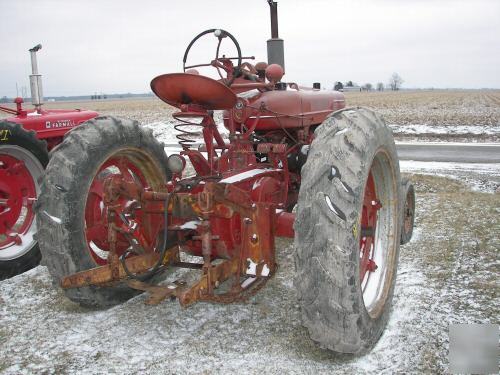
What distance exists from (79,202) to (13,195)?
1.80 m

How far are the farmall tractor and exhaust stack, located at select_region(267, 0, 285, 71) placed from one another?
55.5 inches

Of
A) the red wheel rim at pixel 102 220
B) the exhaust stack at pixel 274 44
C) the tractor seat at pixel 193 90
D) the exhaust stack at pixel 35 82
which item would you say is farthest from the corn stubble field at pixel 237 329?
the exhaust stack at pixel 274 44

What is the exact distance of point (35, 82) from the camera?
5.82m

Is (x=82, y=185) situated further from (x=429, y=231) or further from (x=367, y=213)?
(x=429, y=231)

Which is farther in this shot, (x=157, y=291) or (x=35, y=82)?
(x=35, y=82)

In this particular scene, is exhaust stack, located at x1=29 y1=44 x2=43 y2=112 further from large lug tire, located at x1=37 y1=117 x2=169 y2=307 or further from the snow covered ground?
large lug tire, located at x1=37 y1=117 x2=169 y2=307

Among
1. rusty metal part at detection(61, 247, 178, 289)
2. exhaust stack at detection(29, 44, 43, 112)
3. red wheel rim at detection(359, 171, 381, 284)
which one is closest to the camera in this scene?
rusty metal part at detection(61, 247, 178, 289)

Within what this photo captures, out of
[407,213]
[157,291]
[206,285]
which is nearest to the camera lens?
[206,285]

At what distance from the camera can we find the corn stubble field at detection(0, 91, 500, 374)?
9.91 feet

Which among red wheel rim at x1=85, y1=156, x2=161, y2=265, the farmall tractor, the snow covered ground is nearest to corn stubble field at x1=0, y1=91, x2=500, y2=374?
the snow covered ground

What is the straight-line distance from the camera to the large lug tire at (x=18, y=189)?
461 cm

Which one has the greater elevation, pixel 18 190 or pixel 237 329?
pixel 18 190

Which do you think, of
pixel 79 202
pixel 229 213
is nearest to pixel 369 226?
pixel 229 213

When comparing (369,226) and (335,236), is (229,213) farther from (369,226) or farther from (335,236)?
(369,226)
